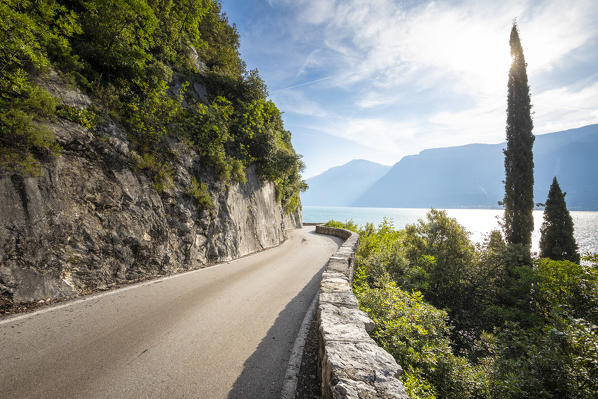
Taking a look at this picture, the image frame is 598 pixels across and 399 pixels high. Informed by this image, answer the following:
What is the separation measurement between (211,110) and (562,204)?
90.5 ft

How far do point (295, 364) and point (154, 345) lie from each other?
2440 mm

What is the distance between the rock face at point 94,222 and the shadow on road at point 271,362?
4915 mm

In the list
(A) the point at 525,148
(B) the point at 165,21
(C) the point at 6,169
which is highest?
(B) the point at 165,21

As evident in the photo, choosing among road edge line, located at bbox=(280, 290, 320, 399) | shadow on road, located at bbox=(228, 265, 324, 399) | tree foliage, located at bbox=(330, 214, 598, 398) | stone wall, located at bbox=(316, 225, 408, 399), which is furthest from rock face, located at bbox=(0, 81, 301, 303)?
tree foliage, located at bbox=(330, 214, 598, 398)

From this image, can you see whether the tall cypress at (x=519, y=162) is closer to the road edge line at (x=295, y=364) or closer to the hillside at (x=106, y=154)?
the road edge line at (x=295, y=364)

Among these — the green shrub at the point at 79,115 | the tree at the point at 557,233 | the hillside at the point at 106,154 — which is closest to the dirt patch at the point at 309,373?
the hillside at the point at 106,154

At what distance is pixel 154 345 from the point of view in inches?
151

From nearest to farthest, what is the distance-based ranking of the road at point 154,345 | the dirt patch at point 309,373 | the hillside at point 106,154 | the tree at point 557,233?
the road at point 154,345 < the dirt patch at point 309,373 < the hillside at point 106,154 < the tree at point 557,233

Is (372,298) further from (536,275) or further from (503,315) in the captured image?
(536,275)

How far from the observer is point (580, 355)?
427 centimetres

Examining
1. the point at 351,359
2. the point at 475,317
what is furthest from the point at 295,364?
the point at 475,317

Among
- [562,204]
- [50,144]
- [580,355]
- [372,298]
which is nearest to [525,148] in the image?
[562,204]

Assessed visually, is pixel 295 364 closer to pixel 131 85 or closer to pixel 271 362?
pixel 271 362

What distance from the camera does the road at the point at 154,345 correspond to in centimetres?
296
